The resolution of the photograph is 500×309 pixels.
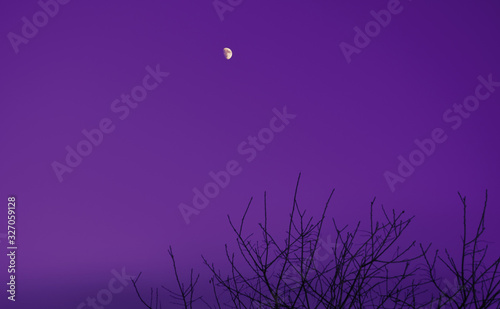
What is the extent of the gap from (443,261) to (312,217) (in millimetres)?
864

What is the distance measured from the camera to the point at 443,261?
2846 millimetres

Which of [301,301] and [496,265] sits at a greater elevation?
[301,301]

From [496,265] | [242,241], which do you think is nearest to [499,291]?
[496,265]

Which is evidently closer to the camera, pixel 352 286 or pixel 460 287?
pixel 460 287

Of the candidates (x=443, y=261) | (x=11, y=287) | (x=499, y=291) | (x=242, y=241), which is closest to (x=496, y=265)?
(x=499, y=291)

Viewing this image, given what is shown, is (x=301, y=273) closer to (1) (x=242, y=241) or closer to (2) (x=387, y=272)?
(1) (x=242, y=241)

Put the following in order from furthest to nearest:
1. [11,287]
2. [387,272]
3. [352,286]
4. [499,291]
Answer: [11,287] < [387,272] < [352,286] < [499,291]

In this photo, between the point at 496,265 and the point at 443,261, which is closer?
the point at 496,265

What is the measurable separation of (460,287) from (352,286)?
0.61 meters

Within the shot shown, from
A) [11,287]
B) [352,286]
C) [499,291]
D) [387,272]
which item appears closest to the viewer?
[499,291]

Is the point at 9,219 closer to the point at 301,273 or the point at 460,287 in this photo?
the point at 301,273

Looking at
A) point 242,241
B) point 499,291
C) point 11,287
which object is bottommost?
point 499,291

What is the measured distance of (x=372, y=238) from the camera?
10.0 feet

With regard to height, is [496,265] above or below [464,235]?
below
